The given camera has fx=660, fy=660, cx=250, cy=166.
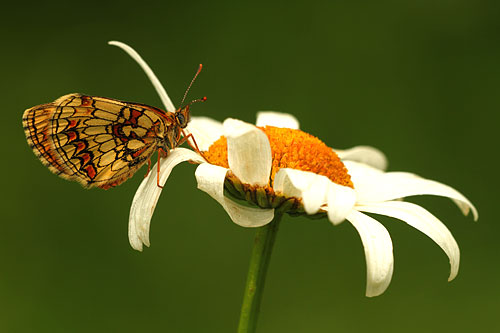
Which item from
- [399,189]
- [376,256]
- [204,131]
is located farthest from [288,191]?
[204,131]

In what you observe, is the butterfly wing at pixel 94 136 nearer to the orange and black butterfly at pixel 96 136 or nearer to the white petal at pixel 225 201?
the orange and black butterfly at pixel 96 136

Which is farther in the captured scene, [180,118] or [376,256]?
[180,118]

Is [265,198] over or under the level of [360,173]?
under

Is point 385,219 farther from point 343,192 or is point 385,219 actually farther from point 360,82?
point 343,192

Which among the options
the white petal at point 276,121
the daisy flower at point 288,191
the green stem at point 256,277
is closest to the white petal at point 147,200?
the daisy flower at point 288,191

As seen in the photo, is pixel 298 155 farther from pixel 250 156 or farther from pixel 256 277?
pixel 256 277

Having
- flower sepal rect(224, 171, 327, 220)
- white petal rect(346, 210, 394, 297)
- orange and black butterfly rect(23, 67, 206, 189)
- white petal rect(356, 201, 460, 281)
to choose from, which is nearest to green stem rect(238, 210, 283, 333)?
flower sepal rect(224, 171, 327, 220)
